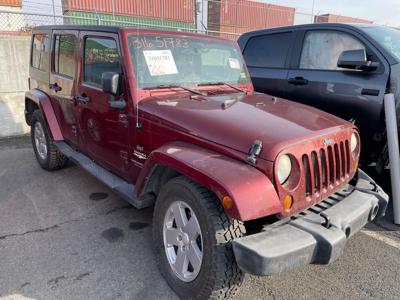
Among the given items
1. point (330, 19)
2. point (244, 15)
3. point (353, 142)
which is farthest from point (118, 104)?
point (330, 19)

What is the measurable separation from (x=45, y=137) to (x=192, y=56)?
2.64 meters

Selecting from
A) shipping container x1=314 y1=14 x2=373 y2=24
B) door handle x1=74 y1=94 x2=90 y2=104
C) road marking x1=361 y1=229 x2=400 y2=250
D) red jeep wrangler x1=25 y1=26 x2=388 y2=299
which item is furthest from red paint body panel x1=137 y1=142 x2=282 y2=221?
shipping container x1=314 y1=14 x2=373 y2=24

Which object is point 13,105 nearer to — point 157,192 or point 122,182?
point 122,182

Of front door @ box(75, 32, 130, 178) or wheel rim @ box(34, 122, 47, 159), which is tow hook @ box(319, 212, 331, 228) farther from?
wheel rim @ box(34, 122, 47, 159)

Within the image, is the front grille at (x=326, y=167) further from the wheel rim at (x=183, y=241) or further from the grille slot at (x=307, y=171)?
the wheel rim at (x=183, y=241)

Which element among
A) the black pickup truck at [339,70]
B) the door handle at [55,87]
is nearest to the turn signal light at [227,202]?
the black pickup truck at [339,70]

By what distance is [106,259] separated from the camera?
2934 mm

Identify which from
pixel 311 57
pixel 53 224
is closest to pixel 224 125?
pixel 53 224

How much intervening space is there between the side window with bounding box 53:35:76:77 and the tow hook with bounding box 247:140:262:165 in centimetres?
260

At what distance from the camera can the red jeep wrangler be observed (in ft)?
6.72

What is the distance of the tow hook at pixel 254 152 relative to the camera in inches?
85.1

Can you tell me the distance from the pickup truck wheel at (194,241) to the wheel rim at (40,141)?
9.72 feet

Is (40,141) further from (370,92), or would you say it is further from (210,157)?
(370,92)

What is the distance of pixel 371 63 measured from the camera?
12.4 ft
